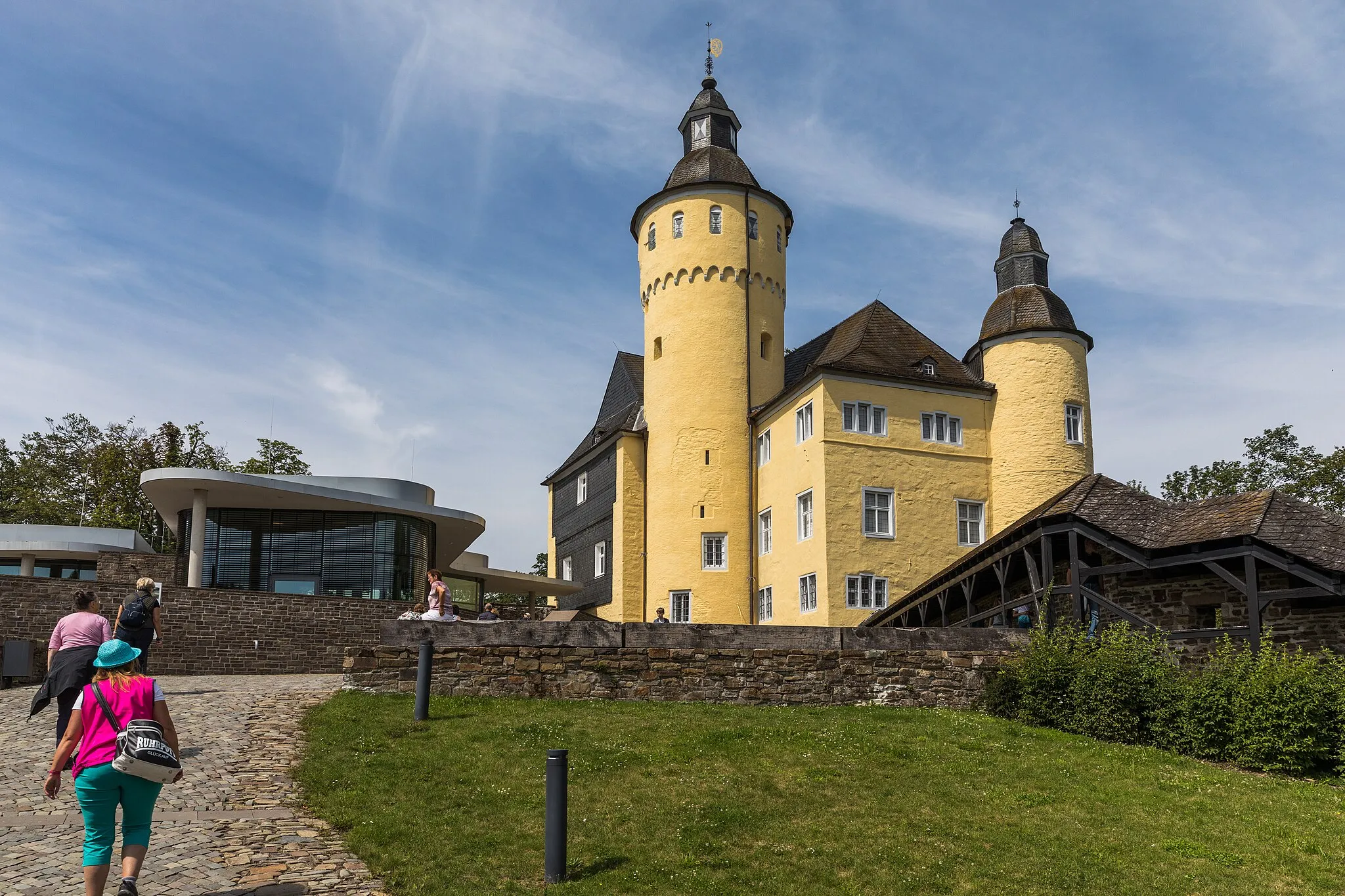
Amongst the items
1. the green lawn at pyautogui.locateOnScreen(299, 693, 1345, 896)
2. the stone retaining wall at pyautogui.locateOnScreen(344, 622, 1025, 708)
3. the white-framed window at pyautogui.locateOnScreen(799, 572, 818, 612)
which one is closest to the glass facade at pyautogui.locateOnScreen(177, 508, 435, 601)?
the white-framed window at pyautogui.locateOnScreen(799, 572, 818, 612)

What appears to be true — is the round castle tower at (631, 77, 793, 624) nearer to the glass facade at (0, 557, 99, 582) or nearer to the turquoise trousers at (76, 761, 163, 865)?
the glass facade at (0, 557, 99, 582)

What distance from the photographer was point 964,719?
17.5 metres

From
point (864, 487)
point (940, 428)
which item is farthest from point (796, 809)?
point (940, 428)

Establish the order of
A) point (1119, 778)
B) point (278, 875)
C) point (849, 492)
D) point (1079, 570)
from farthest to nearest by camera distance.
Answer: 1. point (849, 492)
2. point (1079, 570)
3. point (1119, 778)
4. point (278, 875)

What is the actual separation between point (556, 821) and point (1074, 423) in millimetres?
27968

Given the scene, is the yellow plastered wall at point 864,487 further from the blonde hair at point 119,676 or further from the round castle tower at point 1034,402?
the blonde hair at point 119,676

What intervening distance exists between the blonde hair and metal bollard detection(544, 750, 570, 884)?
9.81 feet

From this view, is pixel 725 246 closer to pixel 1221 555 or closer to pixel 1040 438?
pixel 1040 438

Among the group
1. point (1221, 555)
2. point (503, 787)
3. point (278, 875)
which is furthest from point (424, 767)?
point (1221, 555)

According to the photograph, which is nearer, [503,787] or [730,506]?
[503,787]

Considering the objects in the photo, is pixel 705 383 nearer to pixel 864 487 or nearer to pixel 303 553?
pixel 864 487

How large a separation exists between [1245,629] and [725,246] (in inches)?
866

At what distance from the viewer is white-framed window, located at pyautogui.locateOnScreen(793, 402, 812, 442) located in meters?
32.2

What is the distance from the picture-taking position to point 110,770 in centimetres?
713
